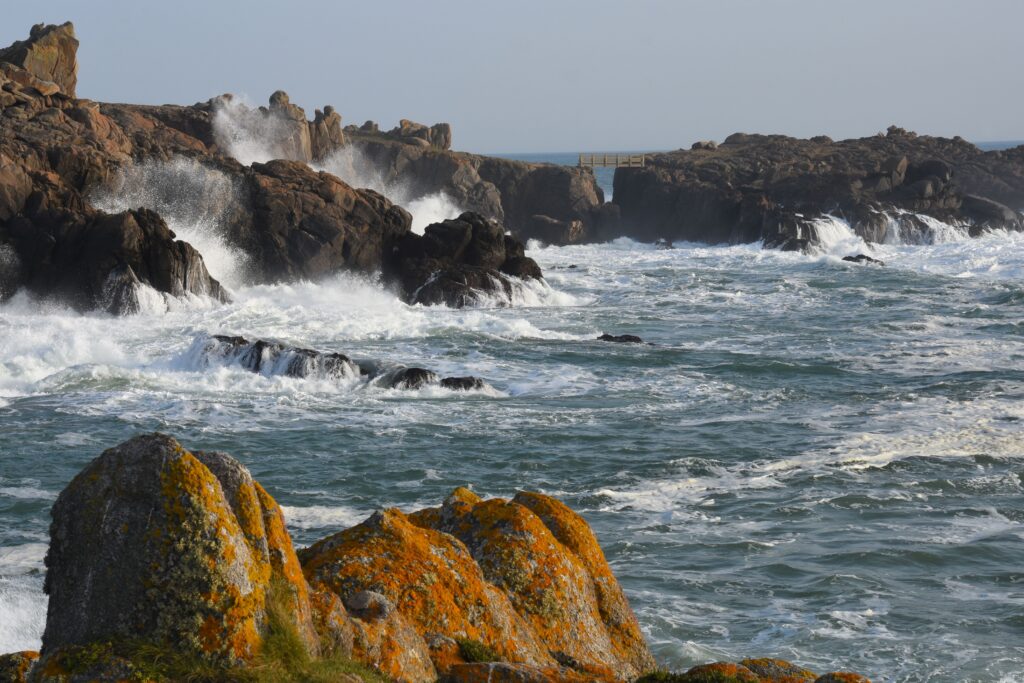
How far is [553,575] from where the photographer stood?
29.7ft

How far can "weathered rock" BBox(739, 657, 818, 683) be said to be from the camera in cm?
763

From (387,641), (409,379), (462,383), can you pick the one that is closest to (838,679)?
(387,641)

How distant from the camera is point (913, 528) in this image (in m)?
17.0

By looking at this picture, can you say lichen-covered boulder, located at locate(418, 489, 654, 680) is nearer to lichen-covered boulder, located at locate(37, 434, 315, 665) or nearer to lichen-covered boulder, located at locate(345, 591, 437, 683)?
lichen-covered boulder, located at locate(345, 591, 437, 683)

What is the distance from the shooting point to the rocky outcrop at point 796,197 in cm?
7862

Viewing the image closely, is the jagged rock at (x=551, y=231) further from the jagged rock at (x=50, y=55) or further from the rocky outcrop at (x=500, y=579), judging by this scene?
the rocky outcrop at (x=500, y=579)

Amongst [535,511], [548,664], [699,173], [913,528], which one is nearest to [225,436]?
[913,528]

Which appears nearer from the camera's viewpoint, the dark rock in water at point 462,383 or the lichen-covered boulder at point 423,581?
the lichen-covered boulder at point 423,581

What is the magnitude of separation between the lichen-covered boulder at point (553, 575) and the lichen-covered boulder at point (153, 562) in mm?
2966

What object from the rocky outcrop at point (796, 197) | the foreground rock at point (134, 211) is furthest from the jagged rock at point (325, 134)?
the rocky outcrop at point (796, 197)

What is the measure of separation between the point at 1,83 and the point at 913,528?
4579 cm

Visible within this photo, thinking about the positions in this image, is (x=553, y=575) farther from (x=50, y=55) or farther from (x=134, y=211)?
(x=50, y=55)

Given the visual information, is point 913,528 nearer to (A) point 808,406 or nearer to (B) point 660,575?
(B) point 660,575

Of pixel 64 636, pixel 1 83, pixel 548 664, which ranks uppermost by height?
pixel 1 83
